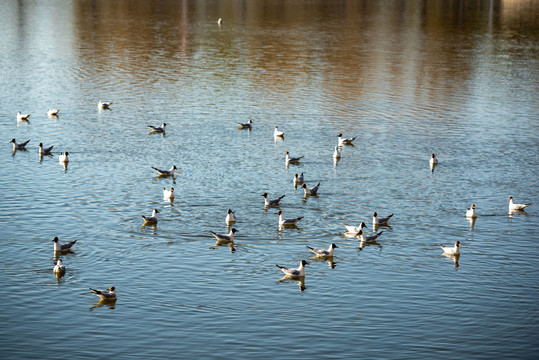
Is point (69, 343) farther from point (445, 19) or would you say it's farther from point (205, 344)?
point (445, 19)

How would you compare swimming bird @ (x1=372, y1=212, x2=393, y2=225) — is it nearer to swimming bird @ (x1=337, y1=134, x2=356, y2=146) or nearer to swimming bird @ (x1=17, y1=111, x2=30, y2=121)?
swimming bird @ (x1=337, y1=134, x2=356, y2=146)

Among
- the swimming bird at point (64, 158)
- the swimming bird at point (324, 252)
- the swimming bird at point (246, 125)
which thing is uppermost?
the swimming bird at point (246, 125)

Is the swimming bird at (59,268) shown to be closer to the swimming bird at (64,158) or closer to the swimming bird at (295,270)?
the swimming bird at (295,270)

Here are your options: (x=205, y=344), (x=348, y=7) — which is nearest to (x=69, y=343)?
(x=205, y=344)

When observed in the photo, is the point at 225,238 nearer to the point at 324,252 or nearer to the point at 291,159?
the point at 324,252

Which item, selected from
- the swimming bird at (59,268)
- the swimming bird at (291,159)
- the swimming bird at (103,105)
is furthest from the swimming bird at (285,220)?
the swimming bird at (103,105)

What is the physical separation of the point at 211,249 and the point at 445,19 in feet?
370

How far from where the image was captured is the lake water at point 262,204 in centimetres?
2942

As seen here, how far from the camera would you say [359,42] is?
108 m

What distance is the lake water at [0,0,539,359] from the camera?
2942cm

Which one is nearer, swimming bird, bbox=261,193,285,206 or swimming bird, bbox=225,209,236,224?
swimming bird, bbox=225,209,236,224

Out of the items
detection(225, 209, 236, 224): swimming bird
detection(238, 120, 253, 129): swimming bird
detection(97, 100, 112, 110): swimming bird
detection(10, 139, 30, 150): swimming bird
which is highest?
detection(97, 100, 112, 110): swimming bird

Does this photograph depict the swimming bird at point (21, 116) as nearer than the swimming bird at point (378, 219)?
No

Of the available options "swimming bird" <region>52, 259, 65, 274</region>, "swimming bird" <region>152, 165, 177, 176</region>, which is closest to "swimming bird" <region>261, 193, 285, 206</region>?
"swimming bird" <region>152, 165, 177, 176</region>
